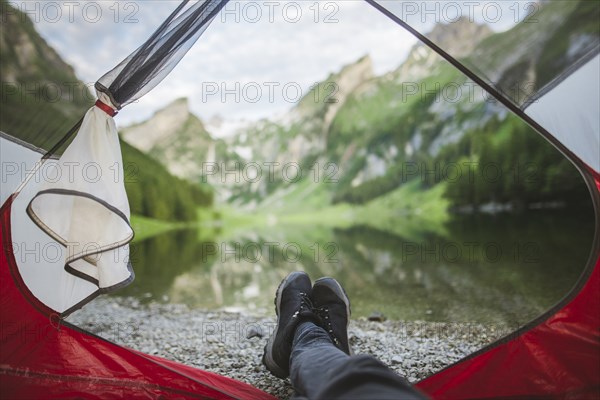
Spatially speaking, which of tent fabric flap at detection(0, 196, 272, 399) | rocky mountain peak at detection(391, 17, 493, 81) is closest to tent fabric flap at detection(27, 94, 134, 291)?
tent fabric flap at detection(0, 196, 272, 399)

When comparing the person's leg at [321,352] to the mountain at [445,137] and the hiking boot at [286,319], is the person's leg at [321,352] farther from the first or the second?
the mountain at [445,137]

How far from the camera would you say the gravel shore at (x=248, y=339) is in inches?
163

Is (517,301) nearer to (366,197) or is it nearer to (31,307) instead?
(31,307)

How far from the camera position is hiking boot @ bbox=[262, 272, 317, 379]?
3162 millimetres

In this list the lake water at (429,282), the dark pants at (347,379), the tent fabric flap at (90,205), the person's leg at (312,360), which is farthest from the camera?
the lake water at (429,282)

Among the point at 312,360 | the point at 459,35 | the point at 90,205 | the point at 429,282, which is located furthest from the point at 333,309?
the point at 429,282

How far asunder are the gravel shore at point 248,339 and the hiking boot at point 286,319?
1.17 ft

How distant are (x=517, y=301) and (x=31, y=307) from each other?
26.0 feet

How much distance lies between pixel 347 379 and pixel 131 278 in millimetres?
1954

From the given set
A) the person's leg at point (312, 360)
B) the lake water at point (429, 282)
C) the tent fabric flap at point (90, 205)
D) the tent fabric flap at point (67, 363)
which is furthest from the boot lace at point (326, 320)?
the lake water at point (429, 282)

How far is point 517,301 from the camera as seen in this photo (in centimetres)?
812

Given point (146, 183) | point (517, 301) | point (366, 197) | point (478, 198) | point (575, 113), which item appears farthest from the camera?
point (366, 197)

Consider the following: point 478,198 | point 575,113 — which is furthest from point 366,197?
point 575,113

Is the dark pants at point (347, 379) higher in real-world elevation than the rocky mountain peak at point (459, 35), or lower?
lower
